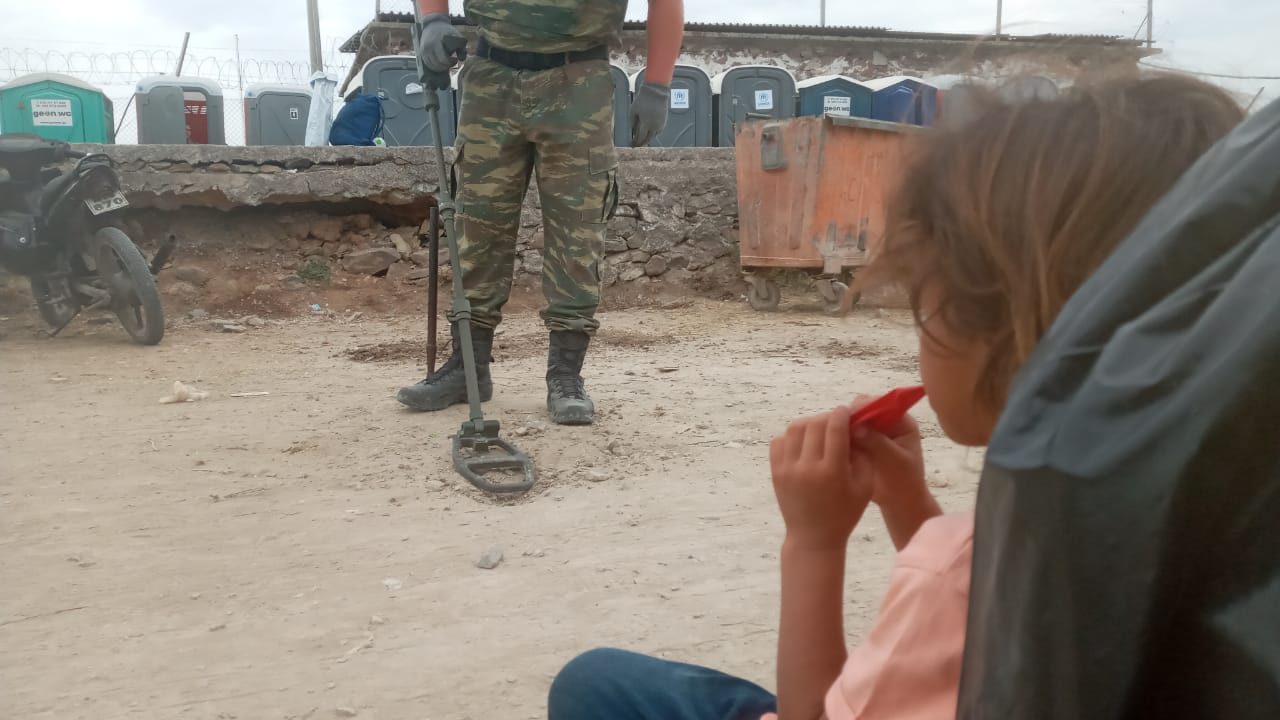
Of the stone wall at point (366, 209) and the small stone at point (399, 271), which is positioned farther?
the small stone at point (399, 271)

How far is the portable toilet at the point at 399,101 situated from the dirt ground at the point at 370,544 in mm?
5110

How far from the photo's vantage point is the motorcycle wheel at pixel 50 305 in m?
4.56

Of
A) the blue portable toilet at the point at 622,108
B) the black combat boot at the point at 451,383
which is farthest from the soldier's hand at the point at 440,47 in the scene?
the blue portable toilet at the point at 622,108

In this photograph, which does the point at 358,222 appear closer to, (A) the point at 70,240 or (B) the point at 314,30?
(A) the point at 70,240

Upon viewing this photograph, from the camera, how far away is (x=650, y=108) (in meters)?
2.93

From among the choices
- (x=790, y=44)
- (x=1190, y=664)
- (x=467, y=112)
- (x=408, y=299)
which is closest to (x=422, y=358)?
(x=467, y=112)

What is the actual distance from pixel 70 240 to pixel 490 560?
378cm

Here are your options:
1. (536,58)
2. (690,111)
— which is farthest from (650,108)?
(690,111)

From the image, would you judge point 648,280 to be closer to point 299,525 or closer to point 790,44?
point 299,525

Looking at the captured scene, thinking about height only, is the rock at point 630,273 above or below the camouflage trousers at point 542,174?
below

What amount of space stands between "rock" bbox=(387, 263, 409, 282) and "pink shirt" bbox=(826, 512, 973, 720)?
5774 mm

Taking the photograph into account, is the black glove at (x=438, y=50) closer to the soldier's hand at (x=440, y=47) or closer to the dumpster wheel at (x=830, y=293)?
the soldier's hand at (x=440, y=47)

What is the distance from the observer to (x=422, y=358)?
4113 mm

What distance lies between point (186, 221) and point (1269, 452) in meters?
6.28
